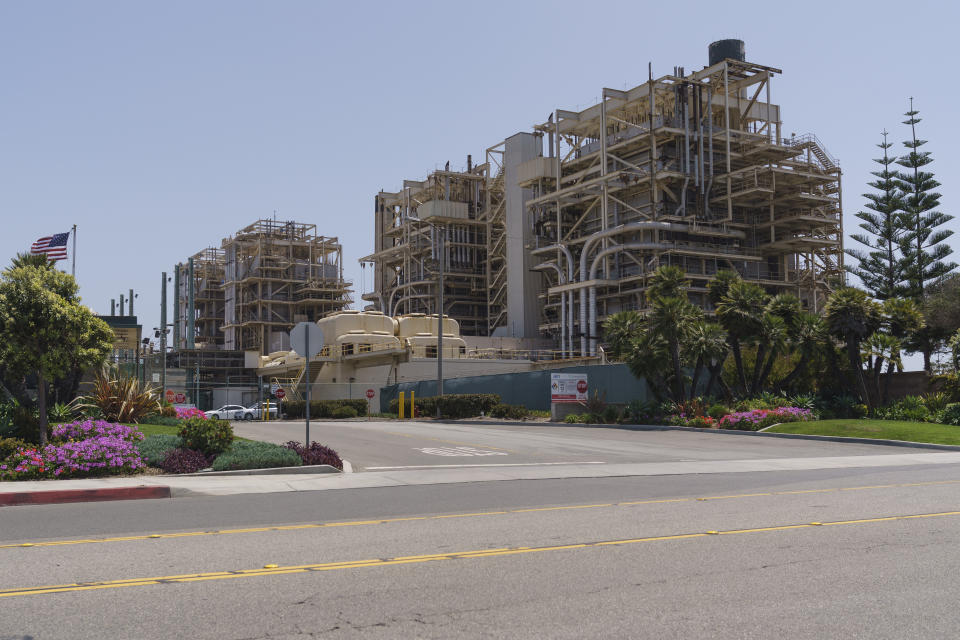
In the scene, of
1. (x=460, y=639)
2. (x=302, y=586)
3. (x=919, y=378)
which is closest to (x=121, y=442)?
(x=302, y=586)

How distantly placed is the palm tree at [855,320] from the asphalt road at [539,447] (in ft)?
24.4

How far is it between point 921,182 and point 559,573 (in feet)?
194

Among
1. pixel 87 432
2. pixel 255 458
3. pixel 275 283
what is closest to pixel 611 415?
pixel 255 458

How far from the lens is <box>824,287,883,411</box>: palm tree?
109 ft

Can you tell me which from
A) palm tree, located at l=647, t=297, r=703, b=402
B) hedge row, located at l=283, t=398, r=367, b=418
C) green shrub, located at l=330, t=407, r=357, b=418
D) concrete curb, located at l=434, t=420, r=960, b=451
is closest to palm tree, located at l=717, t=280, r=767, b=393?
palm tree, located at l=647, t=297, r=703, b=402

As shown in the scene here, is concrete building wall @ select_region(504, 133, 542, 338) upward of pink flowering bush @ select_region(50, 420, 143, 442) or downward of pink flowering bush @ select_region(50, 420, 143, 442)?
upward

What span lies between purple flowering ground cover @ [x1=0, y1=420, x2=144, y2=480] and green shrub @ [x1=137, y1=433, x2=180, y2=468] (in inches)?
10.2

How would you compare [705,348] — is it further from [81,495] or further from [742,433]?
[81,495]

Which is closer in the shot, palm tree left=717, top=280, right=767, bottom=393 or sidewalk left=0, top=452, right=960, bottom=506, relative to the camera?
sidewalk left=0, top=452, right=960, bottom=506

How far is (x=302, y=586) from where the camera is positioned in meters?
6.92

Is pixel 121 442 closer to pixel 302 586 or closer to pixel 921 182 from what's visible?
pixel 302 586

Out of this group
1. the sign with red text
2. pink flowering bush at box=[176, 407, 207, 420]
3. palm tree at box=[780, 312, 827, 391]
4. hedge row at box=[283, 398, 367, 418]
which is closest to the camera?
pink flowering bush at box=[176, 407, 207, 420]

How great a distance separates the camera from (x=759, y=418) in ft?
102

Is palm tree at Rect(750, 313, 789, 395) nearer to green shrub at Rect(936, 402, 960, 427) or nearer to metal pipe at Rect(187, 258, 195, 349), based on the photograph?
green shrub at Rect(936, 402, 960, 427)
